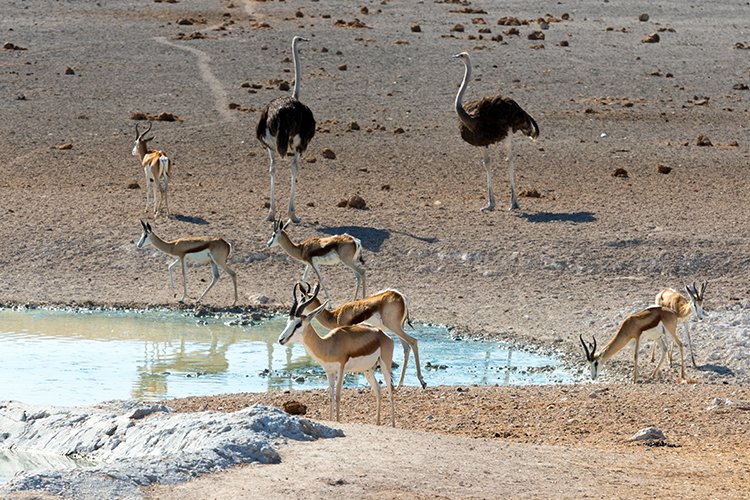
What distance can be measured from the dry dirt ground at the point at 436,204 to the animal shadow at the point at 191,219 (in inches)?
2.7

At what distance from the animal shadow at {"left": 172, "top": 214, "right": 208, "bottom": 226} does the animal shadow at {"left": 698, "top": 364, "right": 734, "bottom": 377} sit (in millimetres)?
9483

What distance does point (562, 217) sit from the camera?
931 inches

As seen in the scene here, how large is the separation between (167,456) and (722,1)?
175ft

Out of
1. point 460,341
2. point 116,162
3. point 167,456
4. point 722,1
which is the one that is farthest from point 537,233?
point 722,1

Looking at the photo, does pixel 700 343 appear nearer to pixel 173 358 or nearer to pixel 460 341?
pixel 460 341

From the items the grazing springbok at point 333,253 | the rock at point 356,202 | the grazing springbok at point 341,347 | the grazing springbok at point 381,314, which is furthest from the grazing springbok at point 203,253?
the grazing springbok at point 341,347

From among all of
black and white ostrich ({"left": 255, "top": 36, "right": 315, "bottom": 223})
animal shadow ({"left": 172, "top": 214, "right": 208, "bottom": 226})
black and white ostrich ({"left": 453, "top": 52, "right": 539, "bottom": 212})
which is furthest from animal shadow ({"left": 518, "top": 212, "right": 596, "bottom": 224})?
animal shadow ({"left": 172, "top": 214, "right": 208, "bottom": 226})

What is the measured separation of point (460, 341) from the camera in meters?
18.4

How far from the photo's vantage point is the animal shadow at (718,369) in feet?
54.4

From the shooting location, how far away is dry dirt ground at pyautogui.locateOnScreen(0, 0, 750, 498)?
39.2 ft

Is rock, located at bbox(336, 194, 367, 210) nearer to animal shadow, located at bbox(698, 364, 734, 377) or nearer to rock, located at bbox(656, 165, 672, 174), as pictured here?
rock, located at bbox(656, 165, 672, 174)

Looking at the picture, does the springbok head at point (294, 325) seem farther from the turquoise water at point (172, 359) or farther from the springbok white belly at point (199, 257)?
the springbok white belly at point (199, 257)

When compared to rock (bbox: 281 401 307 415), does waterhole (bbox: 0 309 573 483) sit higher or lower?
higher

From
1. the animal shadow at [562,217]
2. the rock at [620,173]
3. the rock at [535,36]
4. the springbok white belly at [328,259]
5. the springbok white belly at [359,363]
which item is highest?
the rock at [535,36]
